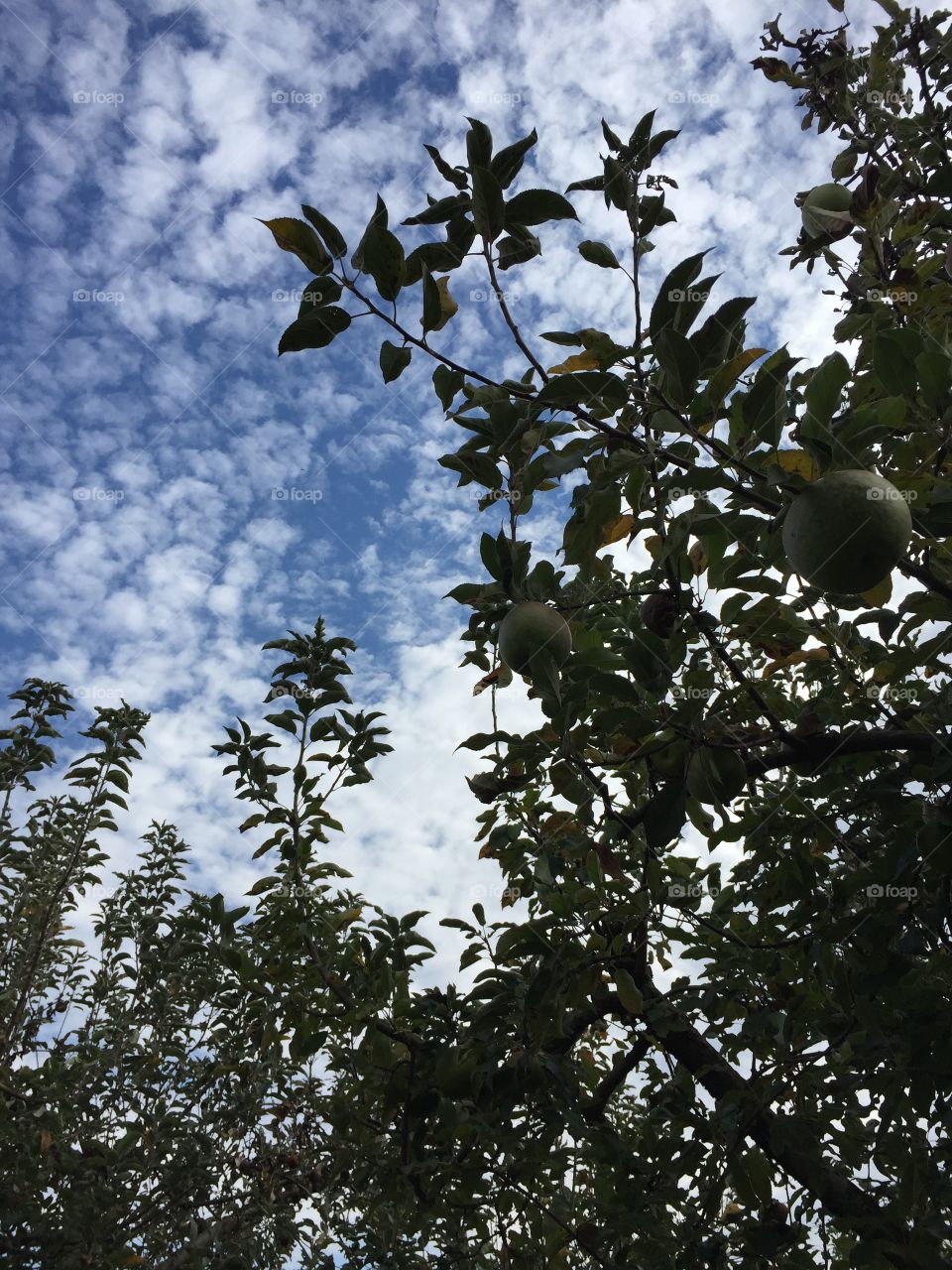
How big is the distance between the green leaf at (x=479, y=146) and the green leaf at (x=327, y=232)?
36 cm

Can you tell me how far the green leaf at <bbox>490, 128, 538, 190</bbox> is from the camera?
1955 millimetres

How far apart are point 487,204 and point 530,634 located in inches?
40.6

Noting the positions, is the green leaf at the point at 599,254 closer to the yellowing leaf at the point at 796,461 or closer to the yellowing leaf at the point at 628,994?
the yellowing leaf at the point at 796,461

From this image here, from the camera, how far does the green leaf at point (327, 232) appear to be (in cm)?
186

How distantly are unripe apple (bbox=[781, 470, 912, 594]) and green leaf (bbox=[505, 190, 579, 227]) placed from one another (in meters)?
0.93

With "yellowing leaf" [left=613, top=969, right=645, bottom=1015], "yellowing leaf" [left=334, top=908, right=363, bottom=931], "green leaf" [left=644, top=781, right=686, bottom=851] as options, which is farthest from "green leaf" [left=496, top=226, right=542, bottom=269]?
"yellowing leaf" [left=334, top=908, right=363, bottom=931]

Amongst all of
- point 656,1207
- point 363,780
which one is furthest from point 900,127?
point 656,1207

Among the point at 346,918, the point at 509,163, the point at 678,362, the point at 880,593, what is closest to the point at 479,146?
the point at 509,163

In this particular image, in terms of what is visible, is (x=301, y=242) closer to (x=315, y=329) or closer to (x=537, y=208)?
(x=315, y=329)

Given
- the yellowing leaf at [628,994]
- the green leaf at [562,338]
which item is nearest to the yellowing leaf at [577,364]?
the green leaf at [562,338]

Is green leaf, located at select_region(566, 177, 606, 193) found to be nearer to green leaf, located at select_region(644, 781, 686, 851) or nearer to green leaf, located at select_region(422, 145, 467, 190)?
green leaf, located at select_region(422, 145, 467, 190)

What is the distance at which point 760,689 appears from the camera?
3295mm

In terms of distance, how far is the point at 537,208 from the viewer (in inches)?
79.8

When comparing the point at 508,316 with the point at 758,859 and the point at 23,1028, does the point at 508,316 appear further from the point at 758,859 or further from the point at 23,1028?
the point at 23,1028
